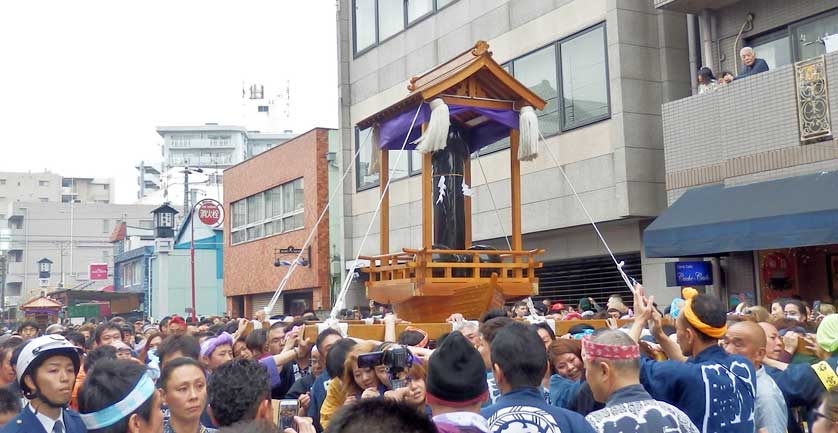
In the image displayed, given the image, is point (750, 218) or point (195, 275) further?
point (195, 275)

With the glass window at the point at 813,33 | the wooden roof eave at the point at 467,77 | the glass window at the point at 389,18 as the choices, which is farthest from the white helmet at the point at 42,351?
the glass window at the point at 389,18

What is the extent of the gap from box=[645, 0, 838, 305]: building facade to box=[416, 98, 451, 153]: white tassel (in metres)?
5.04

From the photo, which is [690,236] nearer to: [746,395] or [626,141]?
[626,141]

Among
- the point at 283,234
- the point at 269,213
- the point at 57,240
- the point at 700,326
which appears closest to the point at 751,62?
the point at 700,326

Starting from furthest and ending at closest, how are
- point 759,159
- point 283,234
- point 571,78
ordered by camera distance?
point 283,234 → point 571,78 → point 759,159

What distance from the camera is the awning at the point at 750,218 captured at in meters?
11.4

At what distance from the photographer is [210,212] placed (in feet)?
99.3

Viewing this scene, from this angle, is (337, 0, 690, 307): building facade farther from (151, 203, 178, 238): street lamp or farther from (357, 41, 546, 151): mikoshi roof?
(151, 203, 178, 238): street lamp

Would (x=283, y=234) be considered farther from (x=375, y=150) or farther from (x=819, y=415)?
(x=819, y=415)

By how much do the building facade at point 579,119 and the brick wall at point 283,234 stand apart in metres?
4.82

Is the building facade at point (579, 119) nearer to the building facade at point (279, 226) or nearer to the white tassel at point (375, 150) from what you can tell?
the white tassel at point (375, 150)

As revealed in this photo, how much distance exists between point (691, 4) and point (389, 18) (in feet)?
33.3

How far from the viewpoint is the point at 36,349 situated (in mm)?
4328

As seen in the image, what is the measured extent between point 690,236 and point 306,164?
15236mm
